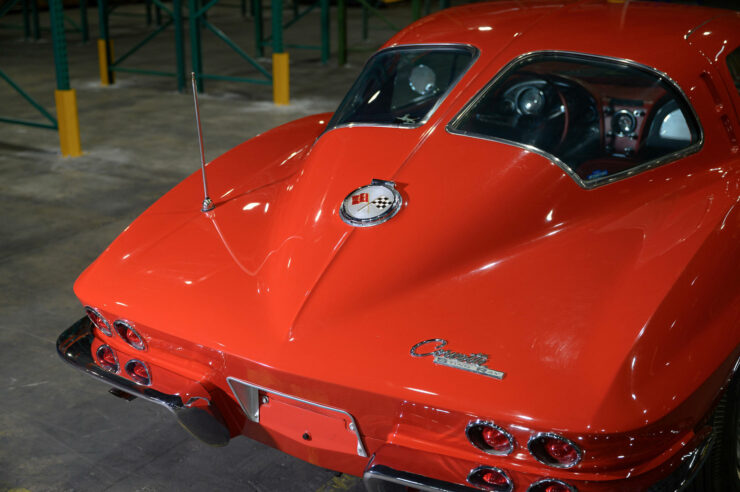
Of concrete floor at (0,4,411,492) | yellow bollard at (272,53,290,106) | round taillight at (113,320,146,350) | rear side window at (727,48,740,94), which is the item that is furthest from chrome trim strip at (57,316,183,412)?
yellow bollard at (272,53,290,106)

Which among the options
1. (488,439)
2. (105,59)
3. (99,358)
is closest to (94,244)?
(99,358)

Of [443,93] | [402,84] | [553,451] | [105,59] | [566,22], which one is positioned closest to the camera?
[553,451]

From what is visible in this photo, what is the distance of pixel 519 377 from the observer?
6.48 ft

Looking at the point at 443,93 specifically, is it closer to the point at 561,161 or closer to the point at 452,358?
the point at 561,161

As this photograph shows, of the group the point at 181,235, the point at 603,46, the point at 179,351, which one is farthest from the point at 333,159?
the point at 603,46

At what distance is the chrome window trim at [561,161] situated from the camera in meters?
2.61

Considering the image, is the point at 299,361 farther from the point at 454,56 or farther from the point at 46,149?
the point at 46,149

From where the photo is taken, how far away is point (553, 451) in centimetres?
193

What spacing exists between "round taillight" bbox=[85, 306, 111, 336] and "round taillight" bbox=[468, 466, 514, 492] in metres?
1.33

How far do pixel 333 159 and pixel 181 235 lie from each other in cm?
63

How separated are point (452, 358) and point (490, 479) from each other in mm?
332

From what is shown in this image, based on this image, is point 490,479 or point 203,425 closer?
point 490,479

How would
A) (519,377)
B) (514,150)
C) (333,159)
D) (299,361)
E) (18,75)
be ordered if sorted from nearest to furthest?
(519,377)
(299,361)
(514,150)
(333,159)
(18,75)

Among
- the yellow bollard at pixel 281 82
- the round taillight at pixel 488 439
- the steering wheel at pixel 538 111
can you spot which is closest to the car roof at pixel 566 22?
the steering wheel at pixel 538 111
